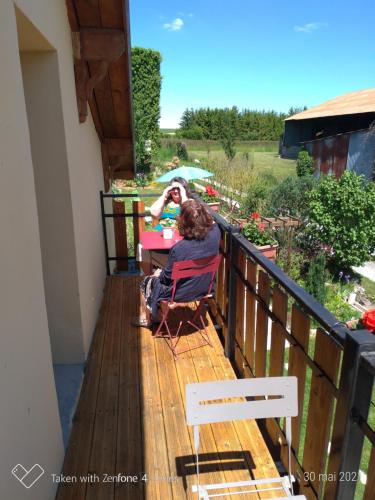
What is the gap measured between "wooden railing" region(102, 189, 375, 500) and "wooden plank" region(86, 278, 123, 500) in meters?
0.92

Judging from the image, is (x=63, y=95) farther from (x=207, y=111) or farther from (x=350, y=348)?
(x=207, y=111)

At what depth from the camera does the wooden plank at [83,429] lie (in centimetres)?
189

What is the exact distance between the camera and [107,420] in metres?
2.35

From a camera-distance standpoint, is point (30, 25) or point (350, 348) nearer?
point (350, 348)

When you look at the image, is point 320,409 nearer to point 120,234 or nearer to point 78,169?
point 78,169

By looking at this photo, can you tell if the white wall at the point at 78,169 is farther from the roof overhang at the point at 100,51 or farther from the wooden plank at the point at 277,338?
the wooden plank at the point at 277,338

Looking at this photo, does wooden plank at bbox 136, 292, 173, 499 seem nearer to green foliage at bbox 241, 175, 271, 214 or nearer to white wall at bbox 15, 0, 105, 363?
white wall at bbox 15, 0, 105, 363


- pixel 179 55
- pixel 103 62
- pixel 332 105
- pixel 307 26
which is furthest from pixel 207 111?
pixel 307 26

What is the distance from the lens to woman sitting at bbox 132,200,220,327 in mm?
2861

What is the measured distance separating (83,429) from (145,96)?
2078cm

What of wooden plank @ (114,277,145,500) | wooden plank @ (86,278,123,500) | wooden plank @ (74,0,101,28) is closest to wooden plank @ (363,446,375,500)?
wooden plank @ (114,277,145,500)

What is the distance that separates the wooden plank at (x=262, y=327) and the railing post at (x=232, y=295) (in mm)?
546

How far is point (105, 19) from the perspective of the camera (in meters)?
2.79

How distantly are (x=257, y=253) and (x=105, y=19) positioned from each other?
2137mm
